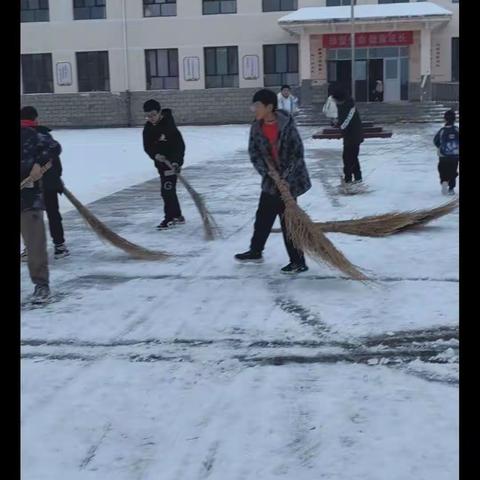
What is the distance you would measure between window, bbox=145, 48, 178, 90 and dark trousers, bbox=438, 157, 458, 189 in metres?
25.1

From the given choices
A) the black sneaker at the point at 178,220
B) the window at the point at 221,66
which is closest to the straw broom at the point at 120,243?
the black sneaker at the point at 178,220

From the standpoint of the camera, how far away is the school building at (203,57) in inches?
1246

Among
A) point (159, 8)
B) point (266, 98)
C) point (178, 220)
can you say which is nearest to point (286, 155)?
point (266, 98)

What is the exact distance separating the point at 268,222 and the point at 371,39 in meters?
26.8

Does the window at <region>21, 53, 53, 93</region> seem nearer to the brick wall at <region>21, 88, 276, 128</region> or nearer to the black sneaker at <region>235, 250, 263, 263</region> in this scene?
the brick wall at <region>21, 88, 276, 128</region>

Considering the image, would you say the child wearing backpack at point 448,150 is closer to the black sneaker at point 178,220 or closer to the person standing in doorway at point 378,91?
the black sneaker at point 178,220

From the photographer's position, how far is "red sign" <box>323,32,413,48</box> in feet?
103

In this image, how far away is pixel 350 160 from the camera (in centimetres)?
1123

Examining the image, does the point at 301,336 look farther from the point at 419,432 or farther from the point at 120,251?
the point at 120,251

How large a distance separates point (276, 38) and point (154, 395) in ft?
99.4

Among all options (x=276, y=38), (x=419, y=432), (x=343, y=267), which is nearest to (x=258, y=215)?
(x=343, y=267)

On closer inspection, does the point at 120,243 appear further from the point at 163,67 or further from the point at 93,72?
the point at 93,72

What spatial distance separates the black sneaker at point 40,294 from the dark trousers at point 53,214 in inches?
63.4

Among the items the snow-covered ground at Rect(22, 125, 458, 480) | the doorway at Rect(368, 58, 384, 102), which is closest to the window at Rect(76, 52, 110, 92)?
the doorway at Rect(368, 58, 384, 102)
